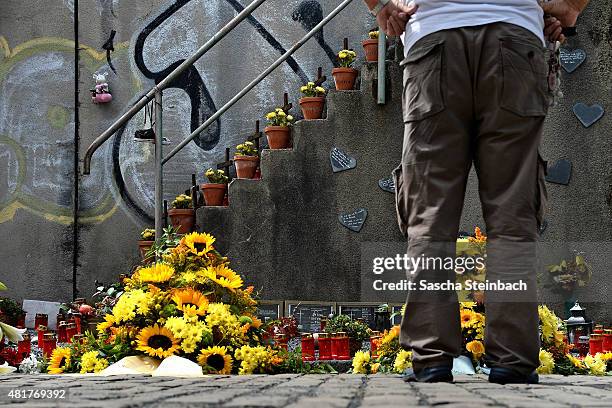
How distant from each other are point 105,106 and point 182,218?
192cm

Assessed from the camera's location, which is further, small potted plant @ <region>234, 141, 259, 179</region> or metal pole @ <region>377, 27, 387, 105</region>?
small potted plant @ <region>234, 141, 259, 179</region>

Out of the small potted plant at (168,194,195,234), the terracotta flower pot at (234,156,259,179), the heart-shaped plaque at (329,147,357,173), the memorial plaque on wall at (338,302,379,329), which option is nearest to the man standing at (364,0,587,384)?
the memorial plaque on wall at (338,302,379,329)

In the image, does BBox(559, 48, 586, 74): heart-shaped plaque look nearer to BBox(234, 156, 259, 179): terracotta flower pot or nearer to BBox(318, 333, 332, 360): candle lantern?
BBox(234, 156, 259, 179): terracotta flower pot

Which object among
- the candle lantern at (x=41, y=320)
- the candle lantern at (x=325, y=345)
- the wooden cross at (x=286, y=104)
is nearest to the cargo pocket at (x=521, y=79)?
the candle lantern at (x=325, y=345)

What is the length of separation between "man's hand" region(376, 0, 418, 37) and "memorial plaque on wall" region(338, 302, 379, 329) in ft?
12.5

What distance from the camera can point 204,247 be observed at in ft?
15.3

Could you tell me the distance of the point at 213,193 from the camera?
8.07 metres

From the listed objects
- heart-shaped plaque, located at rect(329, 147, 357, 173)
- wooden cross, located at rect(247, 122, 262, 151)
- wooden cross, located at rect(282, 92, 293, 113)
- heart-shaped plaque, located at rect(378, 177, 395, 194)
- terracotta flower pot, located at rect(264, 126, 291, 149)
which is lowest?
heart-shaped plaque, located at rect(378, 177, 395, 194)

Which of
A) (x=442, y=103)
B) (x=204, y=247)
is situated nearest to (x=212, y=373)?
(x=204, y=247)

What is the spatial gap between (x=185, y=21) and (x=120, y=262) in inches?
90.4

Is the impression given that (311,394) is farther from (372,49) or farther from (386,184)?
(372,49)

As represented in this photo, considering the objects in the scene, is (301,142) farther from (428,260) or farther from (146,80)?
(428,260)

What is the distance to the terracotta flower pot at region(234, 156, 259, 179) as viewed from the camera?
804 centimetres

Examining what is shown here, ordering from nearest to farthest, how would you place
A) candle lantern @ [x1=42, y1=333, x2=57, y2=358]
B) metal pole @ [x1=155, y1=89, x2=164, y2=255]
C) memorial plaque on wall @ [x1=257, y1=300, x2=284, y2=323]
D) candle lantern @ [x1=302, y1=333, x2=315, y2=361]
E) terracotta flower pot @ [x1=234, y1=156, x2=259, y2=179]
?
candle lantern @ [x1=302, y1=333, x2=315, y2=361]
candle lantern @ [x1=42, y1=333, x2=57, y2=358]
metal pole @ [x1=155, y1=89, x2=164, y2=255]
memorial plaque on wall @ [x1=257, y1=300, x2=284, y2=323]
terracotta flower pot @ [x1=234, y1=156, x2=259, y2=179]
